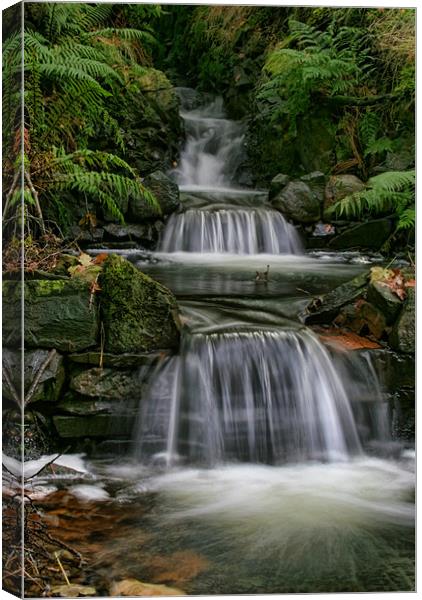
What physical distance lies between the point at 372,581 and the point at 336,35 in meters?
2.16

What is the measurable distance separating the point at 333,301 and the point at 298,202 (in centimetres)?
62

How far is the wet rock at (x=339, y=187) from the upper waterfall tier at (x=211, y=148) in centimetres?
68

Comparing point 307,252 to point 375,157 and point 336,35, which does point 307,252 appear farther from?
point 336,35

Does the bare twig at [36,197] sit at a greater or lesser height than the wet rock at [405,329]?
greater

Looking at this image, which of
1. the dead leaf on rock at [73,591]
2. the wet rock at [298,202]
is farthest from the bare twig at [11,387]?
the wet rock at [298,202]

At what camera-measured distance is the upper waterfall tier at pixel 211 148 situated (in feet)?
13.8

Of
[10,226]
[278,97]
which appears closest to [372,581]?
[10,226]

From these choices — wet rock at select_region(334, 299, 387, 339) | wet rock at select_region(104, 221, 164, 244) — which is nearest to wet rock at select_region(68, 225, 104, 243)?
wet rock at select_region(104, 221, 164, 244)

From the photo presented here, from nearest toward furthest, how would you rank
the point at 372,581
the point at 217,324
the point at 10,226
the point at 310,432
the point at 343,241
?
the point at 10,226 < the point at 372,581 < the point at 310,432 < the point at 217,324 < the point at 343,241

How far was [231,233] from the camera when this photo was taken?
392 centimetres

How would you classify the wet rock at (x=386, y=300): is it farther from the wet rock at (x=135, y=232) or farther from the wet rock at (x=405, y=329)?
the wet rock at (x=135, y=232)

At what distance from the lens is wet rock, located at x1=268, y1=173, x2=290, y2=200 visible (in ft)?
12.6

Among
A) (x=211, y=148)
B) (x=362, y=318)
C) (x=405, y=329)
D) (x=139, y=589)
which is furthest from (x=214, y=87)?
(x=139, y=589)

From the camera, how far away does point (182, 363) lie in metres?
3.11
